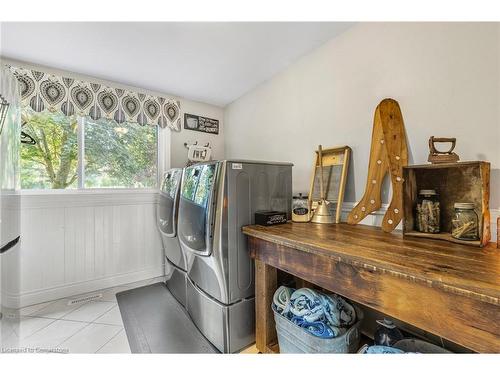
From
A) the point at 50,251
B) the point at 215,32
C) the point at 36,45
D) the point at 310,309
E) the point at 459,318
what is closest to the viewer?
the point at 459,318

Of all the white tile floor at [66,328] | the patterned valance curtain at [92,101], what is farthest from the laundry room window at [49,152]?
the white tile floor at [66,328]

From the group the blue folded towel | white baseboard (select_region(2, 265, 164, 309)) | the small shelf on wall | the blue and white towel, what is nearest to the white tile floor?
white baseboard (select_region(2, 265, 164, 309))

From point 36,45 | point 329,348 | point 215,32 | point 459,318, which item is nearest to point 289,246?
point 329,348

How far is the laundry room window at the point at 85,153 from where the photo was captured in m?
2.10

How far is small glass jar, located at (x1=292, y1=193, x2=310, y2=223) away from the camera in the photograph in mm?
1631

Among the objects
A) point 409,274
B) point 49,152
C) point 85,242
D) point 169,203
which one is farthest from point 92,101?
point 409,274

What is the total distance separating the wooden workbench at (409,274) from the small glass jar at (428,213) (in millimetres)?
120

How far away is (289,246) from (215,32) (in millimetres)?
1610

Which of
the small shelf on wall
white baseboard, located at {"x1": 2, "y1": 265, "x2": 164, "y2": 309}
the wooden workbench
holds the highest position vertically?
the small shelf on wall

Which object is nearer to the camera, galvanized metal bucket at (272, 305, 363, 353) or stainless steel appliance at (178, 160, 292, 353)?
galvanized metal bucket at (272, 305, 363, 353)

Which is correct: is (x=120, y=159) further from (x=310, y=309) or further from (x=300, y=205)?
(x=310, y=309)

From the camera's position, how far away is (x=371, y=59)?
151cm

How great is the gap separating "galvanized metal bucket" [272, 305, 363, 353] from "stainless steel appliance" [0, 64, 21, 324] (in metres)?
1.59

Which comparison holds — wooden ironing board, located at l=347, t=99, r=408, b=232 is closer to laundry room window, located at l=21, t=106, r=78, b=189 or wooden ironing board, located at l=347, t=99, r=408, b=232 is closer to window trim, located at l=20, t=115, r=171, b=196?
window trim, located at l=20, t=115, r=171, b=196
